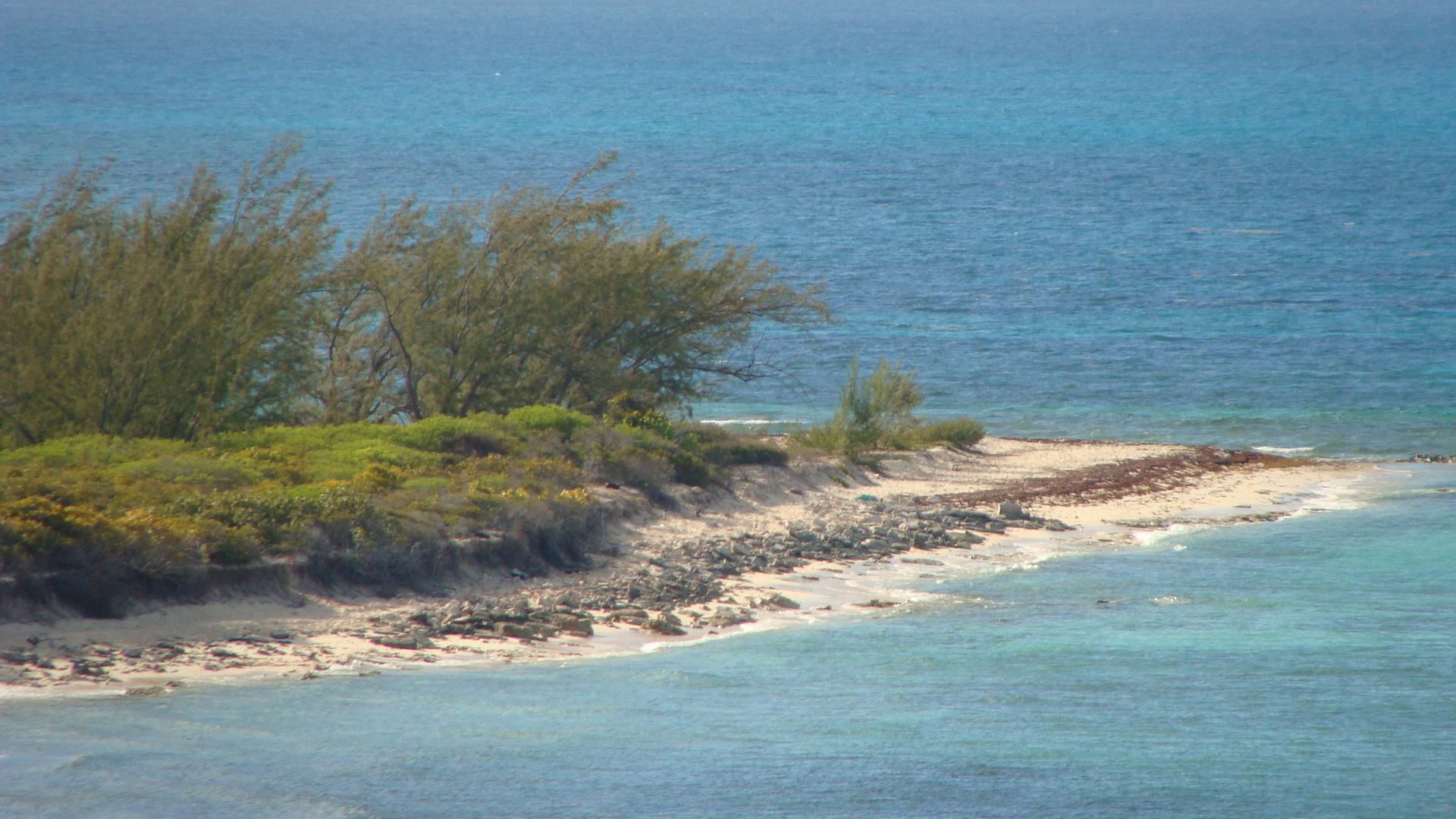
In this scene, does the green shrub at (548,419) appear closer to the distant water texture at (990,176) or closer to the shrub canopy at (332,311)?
the shrub canopy at (332,311)

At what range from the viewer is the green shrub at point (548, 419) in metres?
19.7

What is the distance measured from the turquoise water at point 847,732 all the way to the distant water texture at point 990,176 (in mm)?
20516

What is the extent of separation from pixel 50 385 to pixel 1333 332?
1725 inches

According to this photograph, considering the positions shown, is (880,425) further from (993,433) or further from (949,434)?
(993,433)

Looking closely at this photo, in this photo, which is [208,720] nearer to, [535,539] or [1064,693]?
[535,539]

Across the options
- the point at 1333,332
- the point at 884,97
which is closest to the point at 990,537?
the point at 1333,332

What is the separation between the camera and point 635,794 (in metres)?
9.70

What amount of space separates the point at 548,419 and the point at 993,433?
58.5 feet

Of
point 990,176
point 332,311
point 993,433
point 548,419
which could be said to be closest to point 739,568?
point 548,419

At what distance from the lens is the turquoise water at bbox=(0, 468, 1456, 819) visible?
9516 millimetres

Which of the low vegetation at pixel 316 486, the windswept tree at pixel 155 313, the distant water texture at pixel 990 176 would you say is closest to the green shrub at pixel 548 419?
the low vegetation at pixel 316 486

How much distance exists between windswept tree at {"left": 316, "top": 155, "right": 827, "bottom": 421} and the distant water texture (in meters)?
13.3

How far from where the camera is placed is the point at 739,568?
16766 millimetres

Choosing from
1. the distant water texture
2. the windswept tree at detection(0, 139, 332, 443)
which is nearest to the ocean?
the distant water texture
